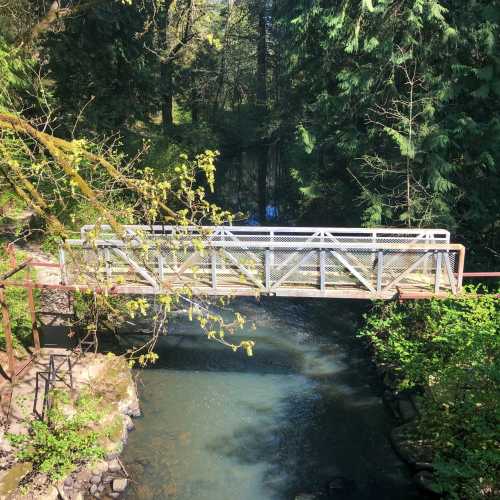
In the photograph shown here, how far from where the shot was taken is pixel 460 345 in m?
8.95

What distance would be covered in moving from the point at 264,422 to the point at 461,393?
4.51 meters

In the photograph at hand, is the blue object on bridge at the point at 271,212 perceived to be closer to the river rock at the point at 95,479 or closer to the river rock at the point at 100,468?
the river rock at the point at 100,468

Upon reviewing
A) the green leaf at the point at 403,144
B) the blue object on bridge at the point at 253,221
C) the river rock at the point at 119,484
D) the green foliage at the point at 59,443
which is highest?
the green leaf at the point at 403,144

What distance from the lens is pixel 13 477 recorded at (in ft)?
29.1

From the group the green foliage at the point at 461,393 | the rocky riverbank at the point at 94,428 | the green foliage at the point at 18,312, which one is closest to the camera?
the green foliage at the point at 461,393

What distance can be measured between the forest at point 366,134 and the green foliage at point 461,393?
0.03 meters

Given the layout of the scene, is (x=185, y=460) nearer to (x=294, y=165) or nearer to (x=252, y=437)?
(x=252, y=437)

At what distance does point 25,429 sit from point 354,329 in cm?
939

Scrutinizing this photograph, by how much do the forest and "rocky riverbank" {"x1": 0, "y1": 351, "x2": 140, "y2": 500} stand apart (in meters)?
2.01

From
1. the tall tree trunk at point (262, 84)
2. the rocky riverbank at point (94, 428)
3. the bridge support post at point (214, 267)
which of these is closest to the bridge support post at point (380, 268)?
the bridge support post at point (214, 267)

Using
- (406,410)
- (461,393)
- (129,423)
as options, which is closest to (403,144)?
(406,410)

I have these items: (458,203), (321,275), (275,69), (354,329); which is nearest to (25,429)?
(321,275)

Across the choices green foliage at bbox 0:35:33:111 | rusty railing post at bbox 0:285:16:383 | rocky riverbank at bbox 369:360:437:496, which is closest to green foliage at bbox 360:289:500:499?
rocky riverbank at bbox 369:360:437:496

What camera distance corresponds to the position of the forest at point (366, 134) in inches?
328
